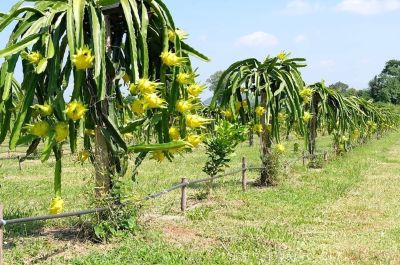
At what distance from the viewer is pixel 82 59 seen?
4.35 metres

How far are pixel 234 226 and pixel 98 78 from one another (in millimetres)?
2993

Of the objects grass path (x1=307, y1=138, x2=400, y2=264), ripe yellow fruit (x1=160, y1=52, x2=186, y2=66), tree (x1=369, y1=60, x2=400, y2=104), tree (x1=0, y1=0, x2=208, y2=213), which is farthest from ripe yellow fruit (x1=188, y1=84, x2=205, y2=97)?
tree (x1=369, y1=60, x2=400, y2=104)

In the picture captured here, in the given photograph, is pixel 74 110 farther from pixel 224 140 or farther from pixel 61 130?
pixel 224 140

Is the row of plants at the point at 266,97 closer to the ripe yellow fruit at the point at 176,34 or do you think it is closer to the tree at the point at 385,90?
the ripe yellow fruit at the point at 176,34

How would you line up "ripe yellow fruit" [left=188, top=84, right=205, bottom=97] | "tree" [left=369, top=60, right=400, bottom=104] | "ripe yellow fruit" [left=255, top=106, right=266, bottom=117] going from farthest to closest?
"tree" [left=369, top=60, right=400, bottom=104]
"ripe yellow fruit" [left=255, top=106, right=266, bottom=117]
"ripe yellow fruit" [left=188, top=84, right=205, bottom=97]

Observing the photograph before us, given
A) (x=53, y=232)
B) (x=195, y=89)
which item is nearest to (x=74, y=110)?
(x=195, y=89)

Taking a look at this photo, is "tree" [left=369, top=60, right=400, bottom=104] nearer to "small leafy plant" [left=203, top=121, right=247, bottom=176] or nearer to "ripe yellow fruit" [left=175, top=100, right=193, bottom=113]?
"small leafy plant" [left=203, top=121, right=247, bottom=176]

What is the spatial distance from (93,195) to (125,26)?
1852 millimetres

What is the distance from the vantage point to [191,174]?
1302 cm

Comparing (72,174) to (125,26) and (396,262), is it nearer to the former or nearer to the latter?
(125,26)

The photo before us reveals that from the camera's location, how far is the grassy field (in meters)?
5.16

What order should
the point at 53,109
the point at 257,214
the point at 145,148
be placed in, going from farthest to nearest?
the point at 257,214, the point at 145,148, the point at 53,109

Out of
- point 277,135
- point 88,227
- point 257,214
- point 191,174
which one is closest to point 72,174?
point 191,174

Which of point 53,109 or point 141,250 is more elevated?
point 53,109
